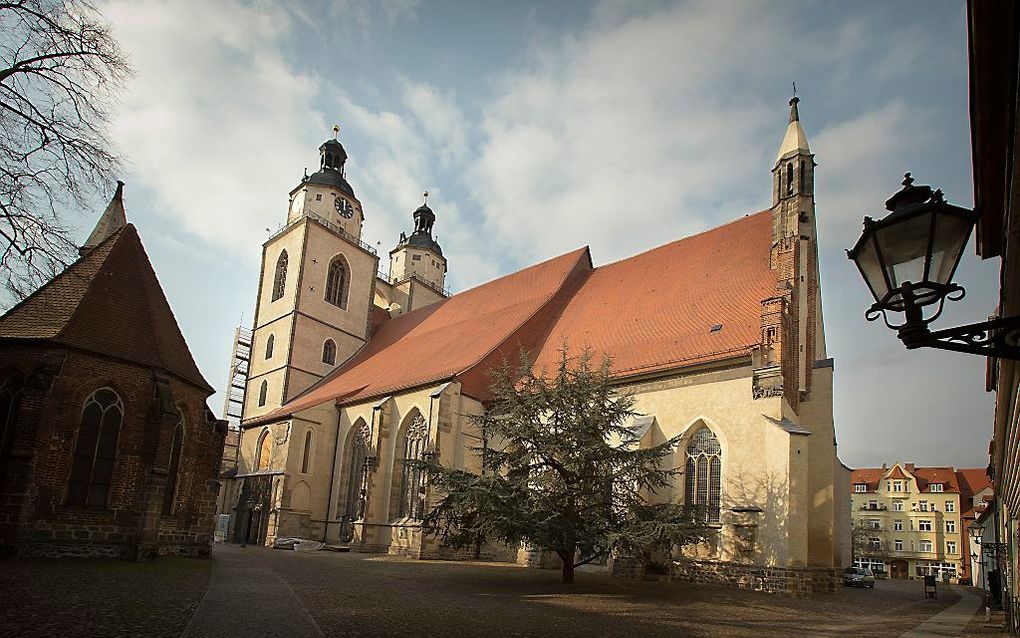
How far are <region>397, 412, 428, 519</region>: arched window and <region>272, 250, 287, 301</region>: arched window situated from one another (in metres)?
→ 14.8

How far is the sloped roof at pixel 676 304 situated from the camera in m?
19.7

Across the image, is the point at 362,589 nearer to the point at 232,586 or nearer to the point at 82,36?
the point at 232,586

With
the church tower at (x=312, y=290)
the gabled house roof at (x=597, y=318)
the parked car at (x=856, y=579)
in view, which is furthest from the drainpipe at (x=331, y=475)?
the parked car at (x=856, y=579)

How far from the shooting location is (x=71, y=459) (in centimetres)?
1465

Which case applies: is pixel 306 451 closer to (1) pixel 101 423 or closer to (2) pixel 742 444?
(1) pixel 101 423

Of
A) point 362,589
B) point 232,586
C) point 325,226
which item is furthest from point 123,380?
point 325,226

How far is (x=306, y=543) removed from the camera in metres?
25.7

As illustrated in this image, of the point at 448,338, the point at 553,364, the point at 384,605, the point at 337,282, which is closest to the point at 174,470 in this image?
the point at 384,605

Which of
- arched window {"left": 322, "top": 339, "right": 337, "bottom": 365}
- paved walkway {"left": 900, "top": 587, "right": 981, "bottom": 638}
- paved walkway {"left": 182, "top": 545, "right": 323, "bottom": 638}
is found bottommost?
paved walkway {"left": 900, "top": 587, "right": 981, "bottom": 638}

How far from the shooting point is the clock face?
36.8 meters

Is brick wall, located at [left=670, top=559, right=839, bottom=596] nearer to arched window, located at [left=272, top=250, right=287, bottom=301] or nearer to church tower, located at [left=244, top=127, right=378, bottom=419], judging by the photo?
church tower, located at [left=244, top=127, right=378, bottom=419]

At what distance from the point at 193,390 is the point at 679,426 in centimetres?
1325

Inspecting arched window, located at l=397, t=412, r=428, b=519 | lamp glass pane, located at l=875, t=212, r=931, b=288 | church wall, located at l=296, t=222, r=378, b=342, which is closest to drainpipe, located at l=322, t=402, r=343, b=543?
arched window, located at l=397, t=412, r=428, b=519

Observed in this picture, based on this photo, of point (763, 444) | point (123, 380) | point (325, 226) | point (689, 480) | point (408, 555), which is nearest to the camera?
point (123, 380)
